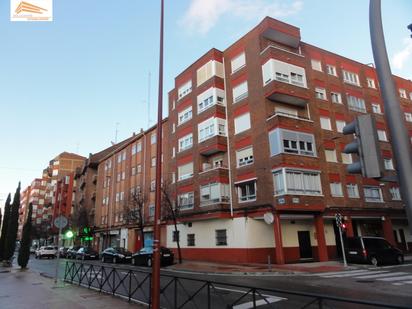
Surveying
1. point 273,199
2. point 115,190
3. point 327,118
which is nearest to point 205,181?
point 273,199

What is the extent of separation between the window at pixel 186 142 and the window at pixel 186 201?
469 cm

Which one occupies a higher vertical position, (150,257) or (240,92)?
(240,92)

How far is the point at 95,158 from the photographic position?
62469 mm

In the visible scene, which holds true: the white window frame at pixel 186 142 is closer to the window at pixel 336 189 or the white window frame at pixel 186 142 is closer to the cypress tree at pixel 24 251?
the window at pixel 336 189

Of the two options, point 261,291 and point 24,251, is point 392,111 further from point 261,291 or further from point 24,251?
point 24,251

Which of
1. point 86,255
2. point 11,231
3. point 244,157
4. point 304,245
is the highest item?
point 244,157

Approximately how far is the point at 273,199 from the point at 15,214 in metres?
21.8

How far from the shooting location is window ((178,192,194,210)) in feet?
97.8

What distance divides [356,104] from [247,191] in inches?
588

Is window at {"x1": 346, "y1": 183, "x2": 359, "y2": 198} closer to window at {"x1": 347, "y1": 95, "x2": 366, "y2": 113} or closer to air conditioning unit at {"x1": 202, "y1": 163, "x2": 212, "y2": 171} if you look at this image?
window at {"x1": 347, "y1": 95, "x2": 366, "y2": 113}

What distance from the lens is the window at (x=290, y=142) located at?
23370 mm

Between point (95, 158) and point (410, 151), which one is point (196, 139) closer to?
point (410, 151)

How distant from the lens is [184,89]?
34500 mm

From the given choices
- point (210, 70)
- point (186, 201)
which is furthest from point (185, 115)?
point (186, 201)
